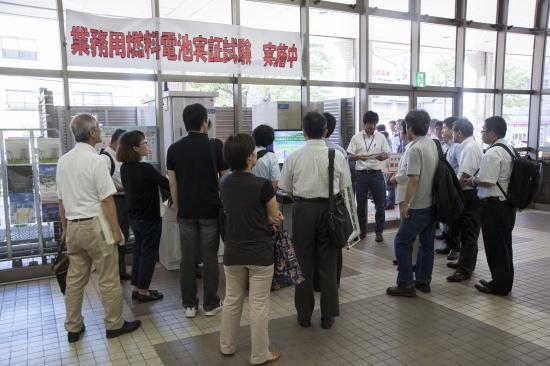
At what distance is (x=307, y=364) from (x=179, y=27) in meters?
3.81

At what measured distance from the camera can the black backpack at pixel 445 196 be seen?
3.62 m

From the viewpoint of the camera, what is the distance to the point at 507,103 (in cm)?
803

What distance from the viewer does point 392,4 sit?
6586 millimetres

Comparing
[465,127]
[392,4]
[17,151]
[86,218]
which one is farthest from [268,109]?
[86,218]

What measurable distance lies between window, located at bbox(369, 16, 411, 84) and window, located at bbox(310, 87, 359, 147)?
1.90ft

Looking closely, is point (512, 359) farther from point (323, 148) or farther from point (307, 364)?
point (323, 148)

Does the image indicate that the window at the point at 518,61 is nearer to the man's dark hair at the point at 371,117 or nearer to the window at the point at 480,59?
the window at the point at 480,59

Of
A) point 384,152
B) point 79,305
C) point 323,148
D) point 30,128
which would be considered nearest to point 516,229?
point 384,152

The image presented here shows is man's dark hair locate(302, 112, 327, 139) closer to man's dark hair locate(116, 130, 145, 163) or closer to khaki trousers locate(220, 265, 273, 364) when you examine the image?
khaki trousers locate(220, 265, 273, 364)

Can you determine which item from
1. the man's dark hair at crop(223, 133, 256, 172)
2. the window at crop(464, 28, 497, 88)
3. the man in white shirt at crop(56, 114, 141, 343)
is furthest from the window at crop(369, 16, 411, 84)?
the man in white shirt at crop(56, 114, 141, 343)

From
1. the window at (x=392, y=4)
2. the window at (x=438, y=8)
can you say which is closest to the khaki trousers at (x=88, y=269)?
the window at (x=392, y=4)

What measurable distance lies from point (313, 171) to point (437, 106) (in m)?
4.95

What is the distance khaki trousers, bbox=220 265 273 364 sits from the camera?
102 inches

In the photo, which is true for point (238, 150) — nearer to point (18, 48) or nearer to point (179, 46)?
point (179, 46)
